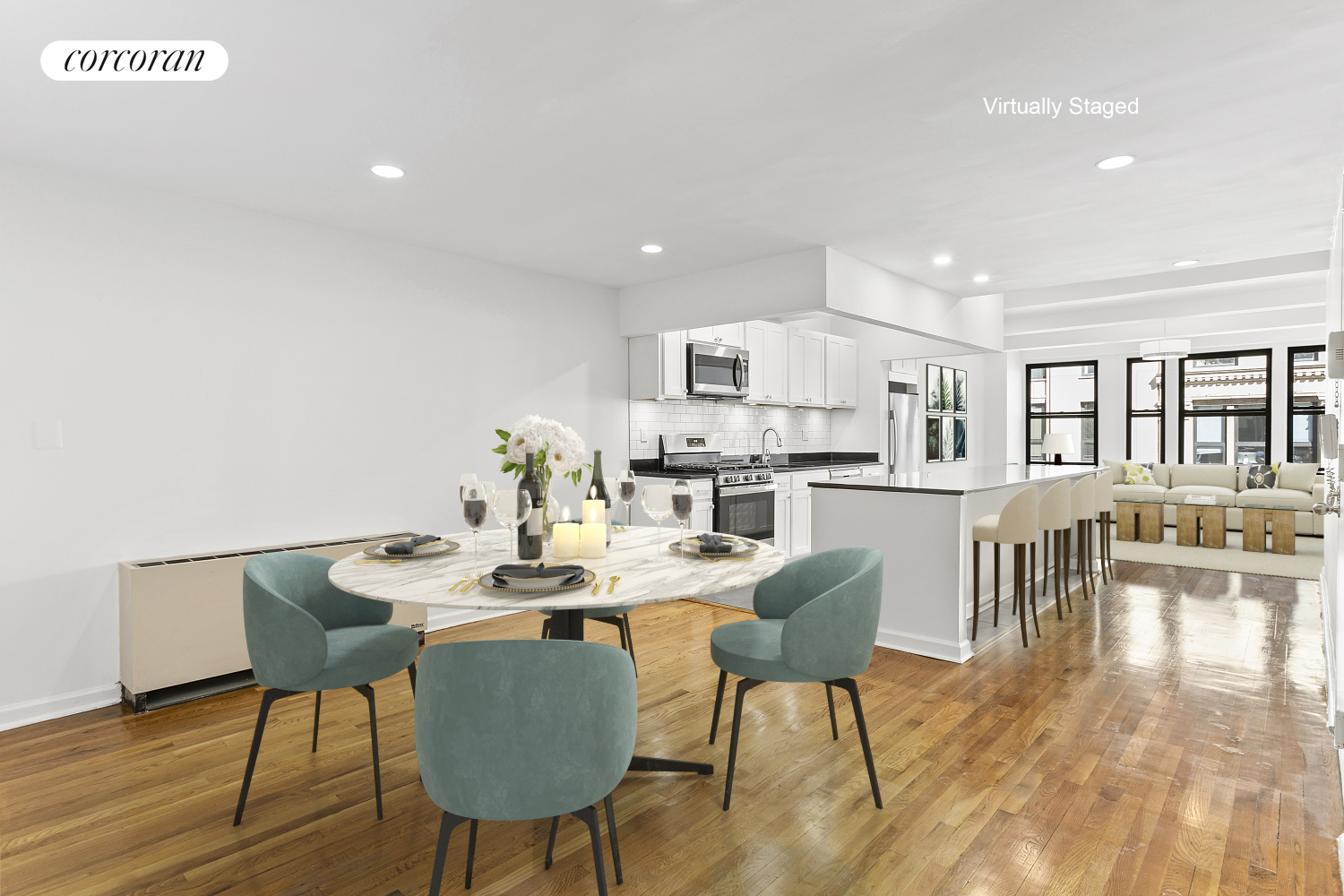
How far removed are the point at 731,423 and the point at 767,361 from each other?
68 cm

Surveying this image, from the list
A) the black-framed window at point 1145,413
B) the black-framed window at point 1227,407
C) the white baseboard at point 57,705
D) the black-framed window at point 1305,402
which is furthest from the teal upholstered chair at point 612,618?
the black-framed window at point 1305,402

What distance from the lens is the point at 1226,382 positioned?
8.85 metres

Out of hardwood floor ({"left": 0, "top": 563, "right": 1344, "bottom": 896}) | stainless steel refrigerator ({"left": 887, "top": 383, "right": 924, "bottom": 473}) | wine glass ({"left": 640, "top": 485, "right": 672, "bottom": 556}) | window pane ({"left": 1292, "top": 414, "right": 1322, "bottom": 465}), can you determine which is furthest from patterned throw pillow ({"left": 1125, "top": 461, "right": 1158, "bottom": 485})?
wine glass ({"left": 640, "top": 485, "right": 672, "bottom": 556})

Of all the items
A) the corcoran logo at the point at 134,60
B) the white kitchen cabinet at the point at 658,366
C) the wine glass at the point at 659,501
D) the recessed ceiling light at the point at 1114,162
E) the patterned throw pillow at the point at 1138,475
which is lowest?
the patterned throw pillow at the point at 1138,475

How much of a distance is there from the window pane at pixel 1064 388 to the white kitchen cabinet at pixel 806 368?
195 inches

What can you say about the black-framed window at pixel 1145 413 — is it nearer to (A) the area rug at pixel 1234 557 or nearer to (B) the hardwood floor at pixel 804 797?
(A) the area rug at pixel 1234 557

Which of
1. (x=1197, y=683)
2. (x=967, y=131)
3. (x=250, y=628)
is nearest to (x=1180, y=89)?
(x=967, y=131)

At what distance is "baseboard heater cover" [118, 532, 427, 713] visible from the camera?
3.03m

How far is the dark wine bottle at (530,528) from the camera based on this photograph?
2.21 metres

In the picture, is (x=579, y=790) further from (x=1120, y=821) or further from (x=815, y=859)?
(x=1120, y=821)

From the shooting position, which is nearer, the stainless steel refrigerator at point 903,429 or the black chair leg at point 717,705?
the black chair leg at point 717,705

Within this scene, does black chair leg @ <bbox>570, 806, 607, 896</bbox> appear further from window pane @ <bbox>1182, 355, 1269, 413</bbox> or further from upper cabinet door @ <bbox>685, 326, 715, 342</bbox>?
window pane @ <bbox>1182, 355, 1269, 413</bbox>

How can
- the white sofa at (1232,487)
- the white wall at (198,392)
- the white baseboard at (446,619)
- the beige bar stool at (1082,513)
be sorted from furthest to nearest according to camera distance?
1. the white sofa at (1232,487)
2. the beige bar stool at (1082,513)
3. the white baseboard at (446,619)
4. the white wall at (198,392)

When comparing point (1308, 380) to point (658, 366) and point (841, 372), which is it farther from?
point (658, 366)
